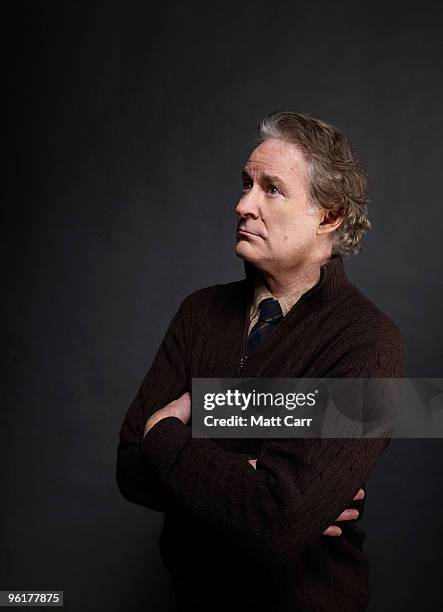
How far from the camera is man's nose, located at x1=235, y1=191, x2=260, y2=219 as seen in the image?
5.67 feet

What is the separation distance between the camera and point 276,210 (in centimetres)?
173

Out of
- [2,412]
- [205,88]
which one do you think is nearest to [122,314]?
[2,412]

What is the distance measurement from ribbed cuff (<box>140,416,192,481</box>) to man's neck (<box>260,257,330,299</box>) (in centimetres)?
41

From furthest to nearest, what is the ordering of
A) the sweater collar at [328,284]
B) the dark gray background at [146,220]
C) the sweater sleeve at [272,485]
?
the dark gray background at [146,220], the sweater collar at [328,284], the sweater sleeve at [272,485]

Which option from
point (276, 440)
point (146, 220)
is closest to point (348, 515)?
point (276, 440)

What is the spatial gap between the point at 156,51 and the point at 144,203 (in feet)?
1.82

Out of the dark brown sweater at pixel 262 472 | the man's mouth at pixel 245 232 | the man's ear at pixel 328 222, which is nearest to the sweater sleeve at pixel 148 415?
the dark brown sweater at pixel 262 472

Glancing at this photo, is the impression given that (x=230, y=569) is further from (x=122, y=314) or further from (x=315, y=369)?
(x=122, y=314)

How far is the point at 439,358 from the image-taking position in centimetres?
268

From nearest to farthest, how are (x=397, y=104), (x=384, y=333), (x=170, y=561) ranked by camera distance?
(x=384, y=333), (x=170, y=561), (x=397, y=104)

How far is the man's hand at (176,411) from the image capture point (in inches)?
65.4

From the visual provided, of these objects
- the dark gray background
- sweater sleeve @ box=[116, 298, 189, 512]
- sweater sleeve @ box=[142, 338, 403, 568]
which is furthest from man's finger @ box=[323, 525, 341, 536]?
the dark gray background

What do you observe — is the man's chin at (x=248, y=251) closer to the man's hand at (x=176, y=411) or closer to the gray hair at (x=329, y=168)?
the gray hair at (x=329, y=168)

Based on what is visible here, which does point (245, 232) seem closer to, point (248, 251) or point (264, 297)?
point (248, 251)
